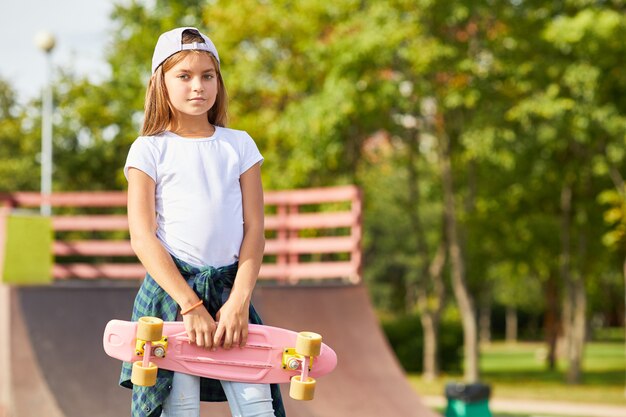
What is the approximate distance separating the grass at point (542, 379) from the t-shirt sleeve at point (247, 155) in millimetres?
9399

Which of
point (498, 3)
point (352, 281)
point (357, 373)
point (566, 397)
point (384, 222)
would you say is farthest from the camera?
point (384, 222)

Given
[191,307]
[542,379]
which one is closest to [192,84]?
[191,307]

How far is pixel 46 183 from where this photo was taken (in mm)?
21203

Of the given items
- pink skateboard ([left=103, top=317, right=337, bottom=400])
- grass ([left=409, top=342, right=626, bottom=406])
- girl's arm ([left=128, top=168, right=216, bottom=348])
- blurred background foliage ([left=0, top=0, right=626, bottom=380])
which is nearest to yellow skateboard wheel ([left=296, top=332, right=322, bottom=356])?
pink skateboard ([left=103, top=317, right=337, bottom=400])

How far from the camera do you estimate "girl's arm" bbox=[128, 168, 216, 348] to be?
9.66ft

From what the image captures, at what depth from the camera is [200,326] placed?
295 centimetres

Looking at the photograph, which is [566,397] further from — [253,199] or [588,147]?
[253,199]

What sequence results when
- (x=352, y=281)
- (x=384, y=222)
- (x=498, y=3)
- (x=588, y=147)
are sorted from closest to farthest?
(x=352, y=281) → (x=498, y=3) → (x=588, y=147) → (x=384, y=222)

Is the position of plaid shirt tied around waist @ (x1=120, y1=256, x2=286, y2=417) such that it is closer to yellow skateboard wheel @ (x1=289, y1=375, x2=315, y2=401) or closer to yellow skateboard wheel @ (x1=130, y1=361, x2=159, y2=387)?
yellow skateboard wheel @ (x1=130, y1=361, x2=159, y2=387)

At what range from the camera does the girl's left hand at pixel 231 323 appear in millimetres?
2965

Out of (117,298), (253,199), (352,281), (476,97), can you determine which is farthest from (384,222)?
(253,199)

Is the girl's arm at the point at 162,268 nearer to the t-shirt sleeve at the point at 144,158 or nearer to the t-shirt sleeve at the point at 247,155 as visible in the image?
the t-shirt sleeve at the point at 144,158

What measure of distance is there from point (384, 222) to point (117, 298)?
35.3 meters

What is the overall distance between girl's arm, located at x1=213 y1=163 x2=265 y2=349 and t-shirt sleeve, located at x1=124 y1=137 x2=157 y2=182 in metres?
0.28
